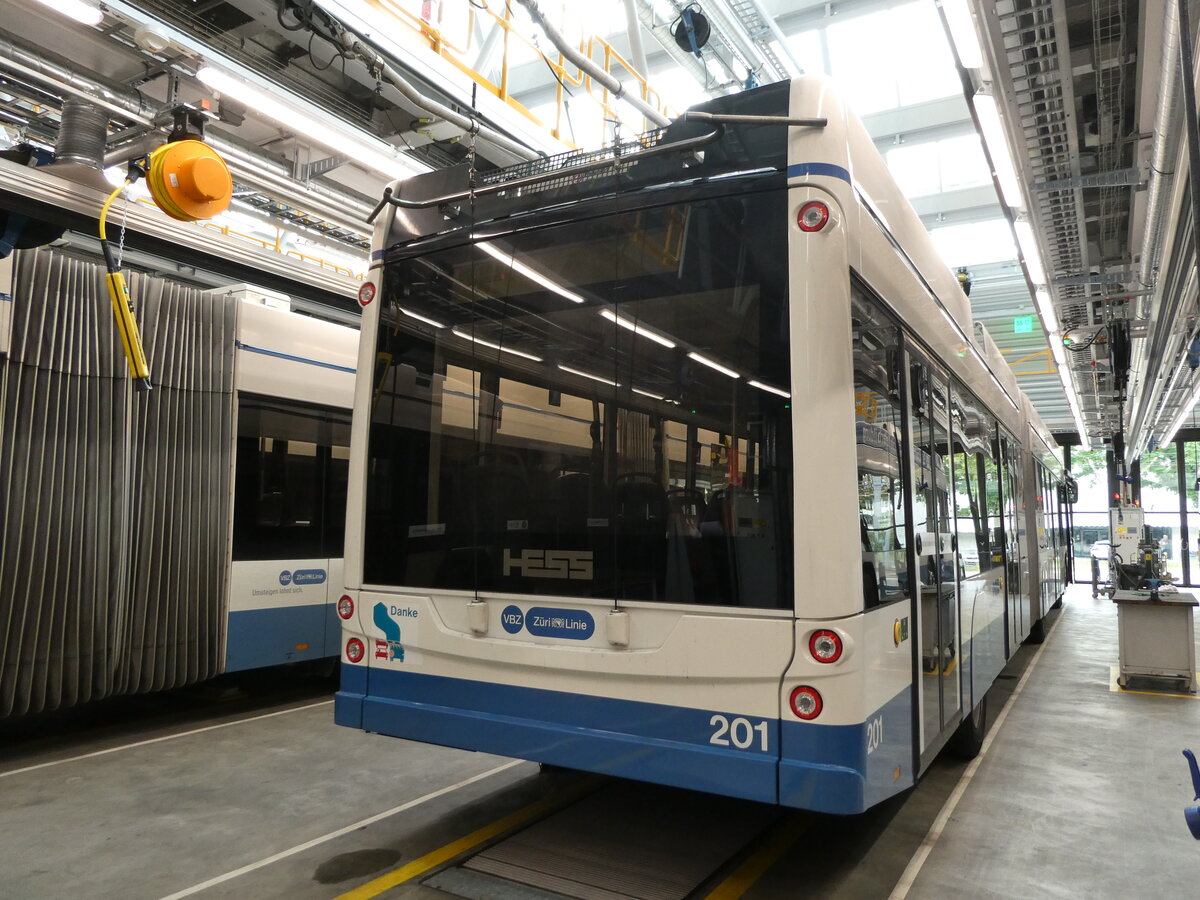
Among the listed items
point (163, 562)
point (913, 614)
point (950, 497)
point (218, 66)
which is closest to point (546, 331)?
point (913, 614)

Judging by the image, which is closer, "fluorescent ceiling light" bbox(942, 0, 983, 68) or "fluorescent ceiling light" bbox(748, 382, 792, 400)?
"fluorescent ceiling light" bbox(748, 382, 792, 400)

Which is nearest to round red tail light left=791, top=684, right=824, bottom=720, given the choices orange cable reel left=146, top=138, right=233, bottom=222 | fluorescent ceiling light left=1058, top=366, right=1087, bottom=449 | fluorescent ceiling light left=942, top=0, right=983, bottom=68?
fluorescent ceiling light left=942, top=0, right=983, bottom=68

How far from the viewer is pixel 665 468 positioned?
3.25 metres

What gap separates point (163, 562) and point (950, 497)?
5.40m

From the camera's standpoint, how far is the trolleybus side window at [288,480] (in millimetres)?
6641

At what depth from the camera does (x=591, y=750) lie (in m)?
3.24

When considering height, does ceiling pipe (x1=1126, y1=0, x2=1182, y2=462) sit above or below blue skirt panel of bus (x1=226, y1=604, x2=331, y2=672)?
above

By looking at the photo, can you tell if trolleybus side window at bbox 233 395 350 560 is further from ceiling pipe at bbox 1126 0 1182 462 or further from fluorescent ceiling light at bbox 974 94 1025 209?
ceiling pipe at bbox 1126 0 1182 462

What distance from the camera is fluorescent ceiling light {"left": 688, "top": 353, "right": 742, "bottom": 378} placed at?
3148 mm

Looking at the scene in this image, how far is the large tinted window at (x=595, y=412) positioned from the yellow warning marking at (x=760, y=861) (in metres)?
1.34

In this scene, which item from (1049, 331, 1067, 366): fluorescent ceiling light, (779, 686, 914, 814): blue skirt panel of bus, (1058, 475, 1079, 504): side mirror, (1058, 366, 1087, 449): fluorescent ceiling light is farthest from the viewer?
(1058, 475, 1079, 504): side mirror

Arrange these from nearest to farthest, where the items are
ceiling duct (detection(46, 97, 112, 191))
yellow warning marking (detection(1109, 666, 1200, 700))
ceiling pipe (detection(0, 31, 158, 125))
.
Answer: ceiling pipe (detection(0, 31, 158, 125))
ceiling duct (detection(46, 97, 112, 191))
yellow warning marking (detection(1109, 666, 1200, 700))

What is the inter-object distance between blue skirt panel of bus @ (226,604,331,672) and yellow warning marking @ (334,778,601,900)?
312 centimetres

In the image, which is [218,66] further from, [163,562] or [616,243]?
[163,562]
